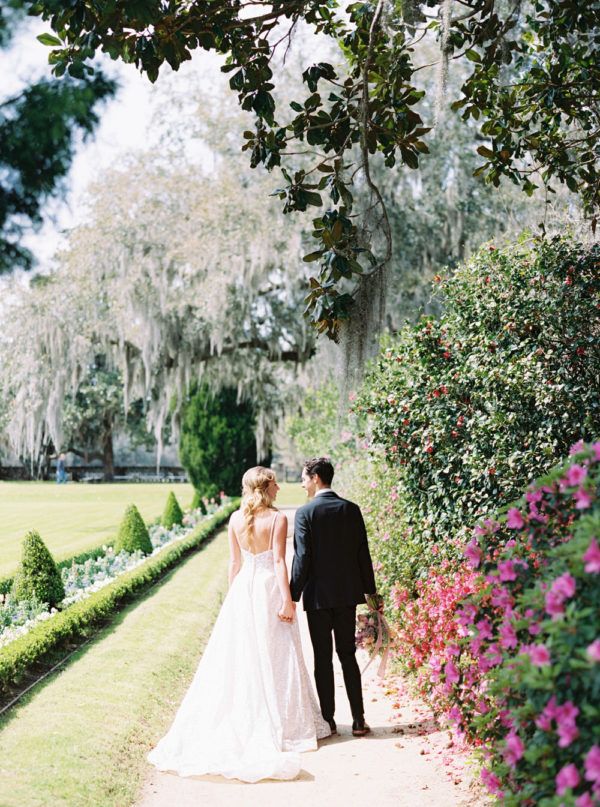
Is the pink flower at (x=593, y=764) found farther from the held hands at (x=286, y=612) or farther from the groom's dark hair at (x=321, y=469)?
the groom's dark hair at (x=321, y=469)

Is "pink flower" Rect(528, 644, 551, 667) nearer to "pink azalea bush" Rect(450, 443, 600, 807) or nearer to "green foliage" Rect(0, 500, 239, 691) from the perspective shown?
"pink azalea bush" Rect(450, 443, 600, 807)

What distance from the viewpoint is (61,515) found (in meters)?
21.1

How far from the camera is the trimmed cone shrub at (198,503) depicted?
23.3 metres

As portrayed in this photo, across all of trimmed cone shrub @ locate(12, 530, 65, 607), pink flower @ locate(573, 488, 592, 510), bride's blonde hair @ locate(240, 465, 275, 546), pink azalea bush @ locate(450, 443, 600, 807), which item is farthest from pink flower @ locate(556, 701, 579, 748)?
trimmed cone shrub @ locate(12, 530, 65, 607)

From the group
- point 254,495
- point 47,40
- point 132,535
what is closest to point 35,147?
point 47,40

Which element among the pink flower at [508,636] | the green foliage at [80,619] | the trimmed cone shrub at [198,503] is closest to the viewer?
the pink flower at [508,636]

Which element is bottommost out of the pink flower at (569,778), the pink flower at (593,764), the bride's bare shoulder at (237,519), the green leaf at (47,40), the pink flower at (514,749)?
the pink flower at (514,749)

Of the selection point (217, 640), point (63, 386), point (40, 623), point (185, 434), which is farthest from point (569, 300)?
point (185, 434)

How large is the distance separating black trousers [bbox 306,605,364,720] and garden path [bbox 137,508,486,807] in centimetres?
27

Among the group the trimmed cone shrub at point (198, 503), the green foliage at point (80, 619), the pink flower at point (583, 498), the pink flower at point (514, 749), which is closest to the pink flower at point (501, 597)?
the pink flower at point (514, 749)

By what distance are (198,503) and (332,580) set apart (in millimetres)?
18359

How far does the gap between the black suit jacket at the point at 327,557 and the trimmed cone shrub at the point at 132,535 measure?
8873mm

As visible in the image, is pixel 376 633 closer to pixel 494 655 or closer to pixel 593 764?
pixel 494 655

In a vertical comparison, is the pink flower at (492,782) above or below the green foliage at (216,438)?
below
